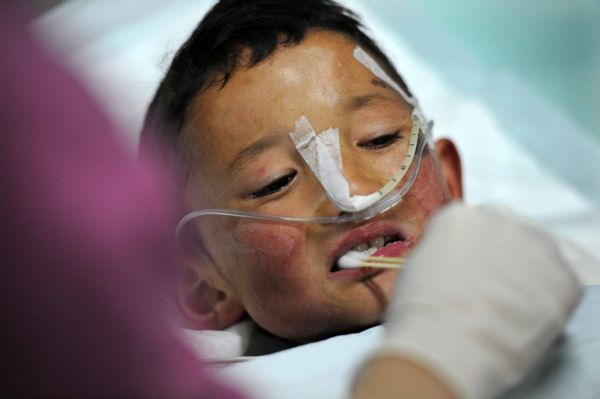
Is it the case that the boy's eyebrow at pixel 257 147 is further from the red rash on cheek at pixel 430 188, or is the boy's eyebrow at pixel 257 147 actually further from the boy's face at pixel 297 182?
the red rash on cheek at pixel 430 188

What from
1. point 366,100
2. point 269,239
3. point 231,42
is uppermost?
point 231,42

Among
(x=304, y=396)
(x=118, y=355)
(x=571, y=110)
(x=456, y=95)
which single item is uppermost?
(x=118, y=355)

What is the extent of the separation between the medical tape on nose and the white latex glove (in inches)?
18.0

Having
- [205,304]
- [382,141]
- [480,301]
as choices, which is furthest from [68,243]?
[205,304]

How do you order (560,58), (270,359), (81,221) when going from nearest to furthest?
(81,221)
(270,359)
(560,58)

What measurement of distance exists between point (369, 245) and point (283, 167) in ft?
0.59

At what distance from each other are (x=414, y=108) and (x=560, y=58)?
117 centimetres

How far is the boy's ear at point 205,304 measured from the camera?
150 cm

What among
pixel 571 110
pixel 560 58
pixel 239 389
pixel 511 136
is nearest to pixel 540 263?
pixel 239 389

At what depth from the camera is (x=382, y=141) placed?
1.36m

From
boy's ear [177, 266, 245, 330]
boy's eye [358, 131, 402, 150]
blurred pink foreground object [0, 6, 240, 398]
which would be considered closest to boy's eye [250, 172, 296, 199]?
boy's eye [358, 131, 402, 150]

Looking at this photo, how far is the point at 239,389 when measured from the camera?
689 mm

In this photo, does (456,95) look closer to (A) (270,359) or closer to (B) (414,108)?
(B) (414,108)

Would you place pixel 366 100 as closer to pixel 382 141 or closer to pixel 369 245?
pixel 382 141
